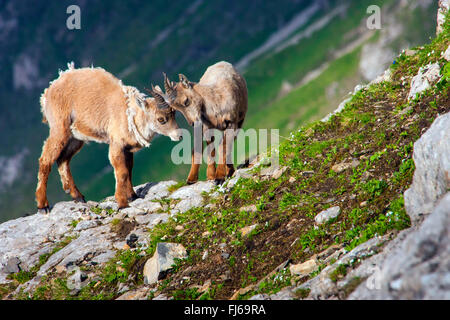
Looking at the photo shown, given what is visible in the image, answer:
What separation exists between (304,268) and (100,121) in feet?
34.6

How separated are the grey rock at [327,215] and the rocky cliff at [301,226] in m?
0.03

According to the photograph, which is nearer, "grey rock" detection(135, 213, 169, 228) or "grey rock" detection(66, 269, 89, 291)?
"grey rock" detection(66, 269, 89, 291)

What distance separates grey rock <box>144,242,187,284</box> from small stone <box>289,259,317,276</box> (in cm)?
324

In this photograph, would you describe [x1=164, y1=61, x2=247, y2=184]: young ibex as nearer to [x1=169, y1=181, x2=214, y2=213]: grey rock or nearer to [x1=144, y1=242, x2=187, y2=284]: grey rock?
[x1=169, y1=181, x2=214, y2=213]: grey rock

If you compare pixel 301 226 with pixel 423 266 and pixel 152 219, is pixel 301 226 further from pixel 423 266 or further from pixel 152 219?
pixel 152 219

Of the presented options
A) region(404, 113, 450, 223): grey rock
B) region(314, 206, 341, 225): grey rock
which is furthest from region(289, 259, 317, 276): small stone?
region(404, 113, 450, 223): grey rock

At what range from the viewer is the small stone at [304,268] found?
1005 cm

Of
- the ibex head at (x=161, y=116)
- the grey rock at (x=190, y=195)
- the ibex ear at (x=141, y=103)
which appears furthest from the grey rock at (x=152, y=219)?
the ibex ear at (x=141, y=103)

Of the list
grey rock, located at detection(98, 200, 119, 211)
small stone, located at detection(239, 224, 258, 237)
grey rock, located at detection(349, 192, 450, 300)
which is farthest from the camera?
grey rock, located at detection(98, 200, 119, 211)

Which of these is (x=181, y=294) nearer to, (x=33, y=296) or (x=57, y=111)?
(x=33, y=296)

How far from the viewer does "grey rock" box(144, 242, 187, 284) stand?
1223 cm

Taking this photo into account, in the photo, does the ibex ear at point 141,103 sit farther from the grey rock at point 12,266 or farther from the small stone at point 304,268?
the small stone at point 304,268

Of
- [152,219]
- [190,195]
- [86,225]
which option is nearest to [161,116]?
[190,195]

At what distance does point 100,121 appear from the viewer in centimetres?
1834
